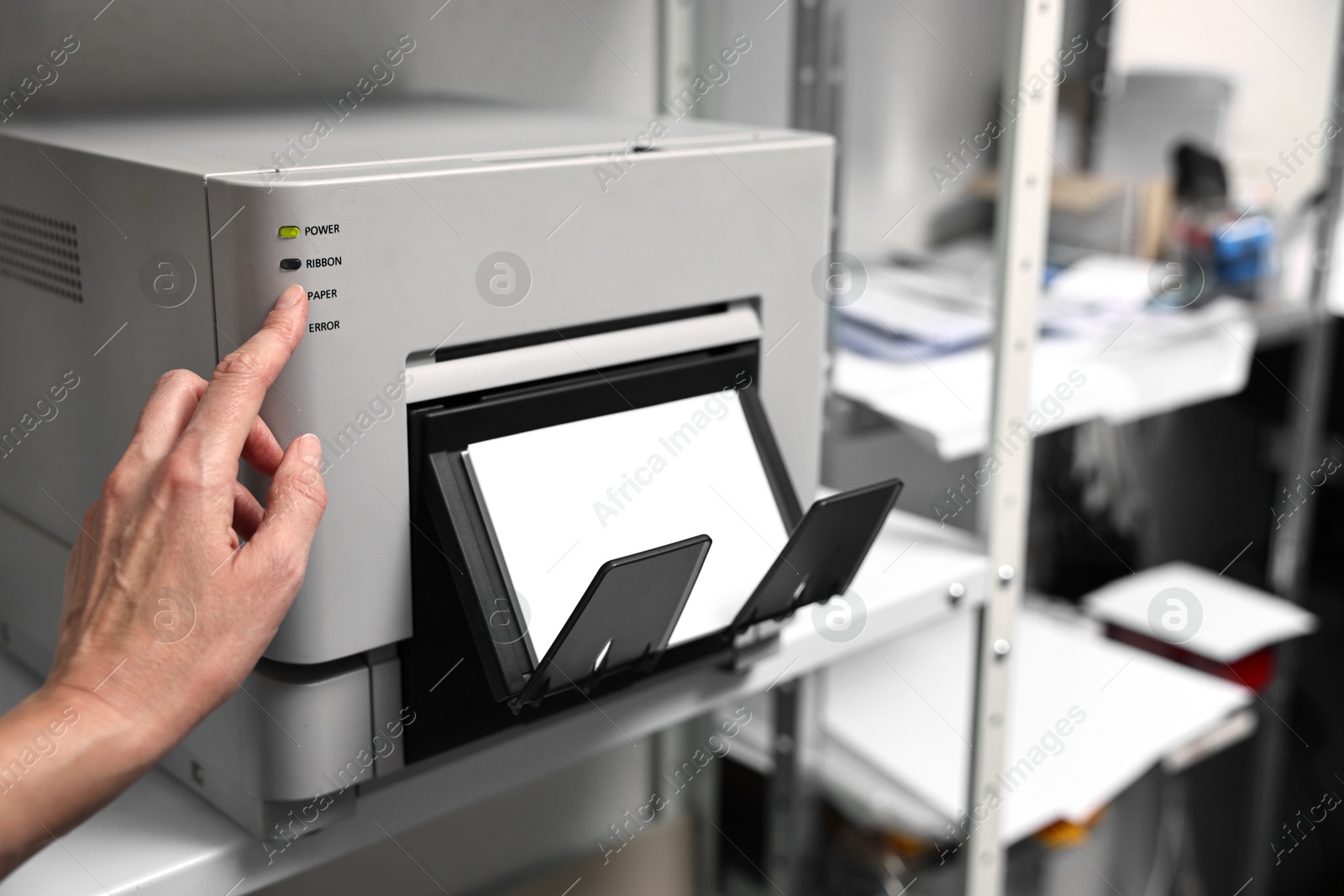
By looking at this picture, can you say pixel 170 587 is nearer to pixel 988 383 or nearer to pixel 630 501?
pixel 630 501

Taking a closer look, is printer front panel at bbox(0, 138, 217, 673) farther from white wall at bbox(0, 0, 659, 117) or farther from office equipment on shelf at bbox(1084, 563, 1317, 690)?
office equipment on shelf at bbox(1084, 563, 1317, 690)

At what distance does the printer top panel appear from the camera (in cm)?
55

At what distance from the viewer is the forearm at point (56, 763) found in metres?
0.44

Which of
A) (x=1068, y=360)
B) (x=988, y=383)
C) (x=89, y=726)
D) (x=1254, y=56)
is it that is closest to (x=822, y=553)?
(x=89, y=726)

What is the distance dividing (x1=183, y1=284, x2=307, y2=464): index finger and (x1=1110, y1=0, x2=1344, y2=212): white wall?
4.72ft

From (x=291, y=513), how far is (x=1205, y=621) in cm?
136

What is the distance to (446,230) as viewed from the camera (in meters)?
0.53

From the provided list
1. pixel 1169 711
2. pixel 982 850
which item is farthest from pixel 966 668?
pixel 982 850

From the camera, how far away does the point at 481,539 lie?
55 centimetres

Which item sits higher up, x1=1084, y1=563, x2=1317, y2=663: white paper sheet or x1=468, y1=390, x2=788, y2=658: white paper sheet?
x1=468, y1=390, x2=788, y2=658: white paper sheet

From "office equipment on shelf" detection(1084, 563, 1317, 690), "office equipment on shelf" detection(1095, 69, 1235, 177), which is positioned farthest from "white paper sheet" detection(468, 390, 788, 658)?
"office equipment on shelf" detection(1095, 69, 1235, 177)

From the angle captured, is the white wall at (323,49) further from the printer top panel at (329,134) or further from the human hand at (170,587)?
the human hand at (170,587)

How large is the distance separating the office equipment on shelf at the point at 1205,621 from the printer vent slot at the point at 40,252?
1.34 meters

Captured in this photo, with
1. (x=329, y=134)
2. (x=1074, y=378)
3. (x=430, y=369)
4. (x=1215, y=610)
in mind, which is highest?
(x=329, y=134)
